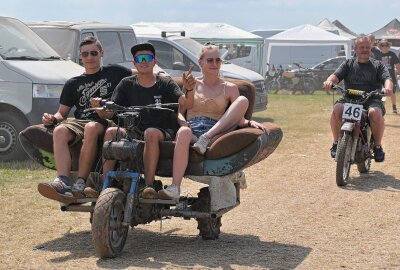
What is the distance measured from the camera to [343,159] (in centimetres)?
1177

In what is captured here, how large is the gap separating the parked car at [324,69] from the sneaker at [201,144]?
31.0 meters

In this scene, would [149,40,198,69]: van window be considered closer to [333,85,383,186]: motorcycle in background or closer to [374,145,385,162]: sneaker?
[333,85,383,186]: motorcycle in background

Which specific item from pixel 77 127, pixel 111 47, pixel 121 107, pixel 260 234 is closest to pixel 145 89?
pixel 121 107

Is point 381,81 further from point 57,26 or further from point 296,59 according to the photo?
point 296,59

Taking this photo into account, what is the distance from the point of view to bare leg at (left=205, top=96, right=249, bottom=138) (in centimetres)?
823

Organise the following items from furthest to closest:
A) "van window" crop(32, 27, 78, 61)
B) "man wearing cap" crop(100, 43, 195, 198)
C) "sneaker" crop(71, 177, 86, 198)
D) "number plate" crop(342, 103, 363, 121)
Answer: "van window" crop(32, 27, 78, 61)
"number plate" crop(342, 103, 363, 121)
"man wearing cap" crop(100, 43, 195, 198)
"sneaker" crop(71, 177, 86, 198)

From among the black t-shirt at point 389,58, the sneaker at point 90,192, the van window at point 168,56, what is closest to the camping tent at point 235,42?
the black t-shirt at point 389,58

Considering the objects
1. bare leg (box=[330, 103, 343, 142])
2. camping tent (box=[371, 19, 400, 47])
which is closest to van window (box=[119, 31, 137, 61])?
bare leg (box=[330, 103, 343, 142])

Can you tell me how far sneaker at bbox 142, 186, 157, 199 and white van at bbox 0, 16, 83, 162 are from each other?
570 cm

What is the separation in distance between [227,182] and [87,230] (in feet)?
4.83

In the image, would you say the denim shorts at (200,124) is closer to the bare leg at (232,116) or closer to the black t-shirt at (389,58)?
the bare leg at (232,116)

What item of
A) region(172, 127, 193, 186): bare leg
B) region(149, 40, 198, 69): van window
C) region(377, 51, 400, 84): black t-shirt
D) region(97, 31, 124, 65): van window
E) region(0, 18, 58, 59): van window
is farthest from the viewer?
region(377, 51, 400, 84): black t-shirt

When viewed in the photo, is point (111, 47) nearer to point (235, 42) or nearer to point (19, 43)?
point (19, 43)

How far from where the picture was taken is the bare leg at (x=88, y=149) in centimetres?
812
